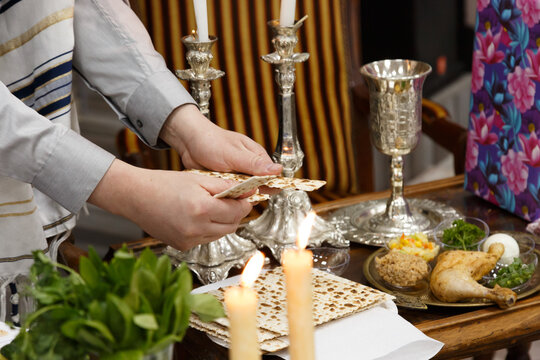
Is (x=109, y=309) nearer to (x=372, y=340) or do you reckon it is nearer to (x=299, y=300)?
(x=299, y=300)

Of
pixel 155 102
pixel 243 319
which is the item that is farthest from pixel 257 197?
pixel 243 319

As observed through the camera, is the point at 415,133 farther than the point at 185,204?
Yes

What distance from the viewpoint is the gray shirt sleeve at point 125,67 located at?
138 centimetres

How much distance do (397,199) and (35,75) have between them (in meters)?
0.71

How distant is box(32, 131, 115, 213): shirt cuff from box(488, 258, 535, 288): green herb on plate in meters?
0.62

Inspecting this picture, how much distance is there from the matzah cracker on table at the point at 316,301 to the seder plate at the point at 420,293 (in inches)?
1.6

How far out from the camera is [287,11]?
4.42 ft

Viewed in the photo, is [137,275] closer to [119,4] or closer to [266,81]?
[119,4]

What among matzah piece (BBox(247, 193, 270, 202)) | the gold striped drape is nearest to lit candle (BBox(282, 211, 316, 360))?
matzah piece (BBox(247, 193, 270, 202))

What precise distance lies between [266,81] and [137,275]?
4.95 feet

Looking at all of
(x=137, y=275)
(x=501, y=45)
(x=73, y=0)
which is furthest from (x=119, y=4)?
(x=137, y=275)

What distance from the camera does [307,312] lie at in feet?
2.07

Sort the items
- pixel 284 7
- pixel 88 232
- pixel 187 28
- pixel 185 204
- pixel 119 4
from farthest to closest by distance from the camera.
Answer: pixel 88 232 → pixel 187 28 → pixel 119 4 → pixel 284 7 → pixel 185 204

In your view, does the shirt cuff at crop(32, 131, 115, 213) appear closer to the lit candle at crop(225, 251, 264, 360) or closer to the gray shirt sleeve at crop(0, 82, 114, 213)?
the gray shirt sleeve at crop(0, 82, 114, 213)
